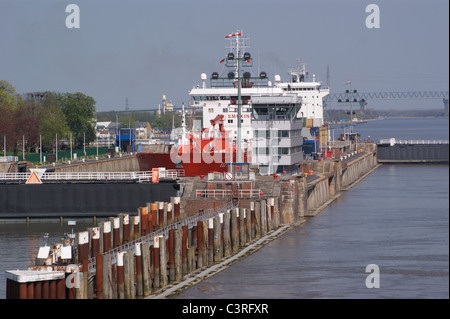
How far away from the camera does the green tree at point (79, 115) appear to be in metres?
162

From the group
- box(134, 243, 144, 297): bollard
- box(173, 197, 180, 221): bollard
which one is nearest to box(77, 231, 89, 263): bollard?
box(134, 243, 144, 297): bollard

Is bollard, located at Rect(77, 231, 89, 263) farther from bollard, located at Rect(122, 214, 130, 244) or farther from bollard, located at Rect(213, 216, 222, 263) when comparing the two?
bollard, located at Rect(122, 214, 130, 244)

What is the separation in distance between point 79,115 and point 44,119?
16.5m

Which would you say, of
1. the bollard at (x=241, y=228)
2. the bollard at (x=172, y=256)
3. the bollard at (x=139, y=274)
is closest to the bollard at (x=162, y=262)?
the bollard at (x=172, y=256)

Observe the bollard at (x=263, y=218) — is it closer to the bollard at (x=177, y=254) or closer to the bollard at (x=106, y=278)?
the bollard at (x=177, y=254)

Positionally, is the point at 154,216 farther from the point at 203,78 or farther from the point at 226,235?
the point at 203,78

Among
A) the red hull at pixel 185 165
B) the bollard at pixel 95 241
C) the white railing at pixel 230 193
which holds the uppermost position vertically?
the red hull at pixel 185 165

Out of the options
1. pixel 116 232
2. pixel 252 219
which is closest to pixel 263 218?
pixel 252 219

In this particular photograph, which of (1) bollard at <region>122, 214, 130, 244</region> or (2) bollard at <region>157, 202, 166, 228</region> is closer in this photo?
(1) bollard at <region>122, 214, 130, 244</region>

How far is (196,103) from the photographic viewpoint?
323ft

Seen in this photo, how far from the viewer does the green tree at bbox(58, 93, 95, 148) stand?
16150cm

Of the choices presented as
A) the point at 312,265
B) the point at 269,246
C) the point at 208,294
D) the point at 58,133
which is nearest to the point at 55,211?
the point at 269,246

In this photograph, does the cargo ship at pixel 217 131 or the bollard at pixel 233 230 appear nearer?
the bollard at pixel 233 230
